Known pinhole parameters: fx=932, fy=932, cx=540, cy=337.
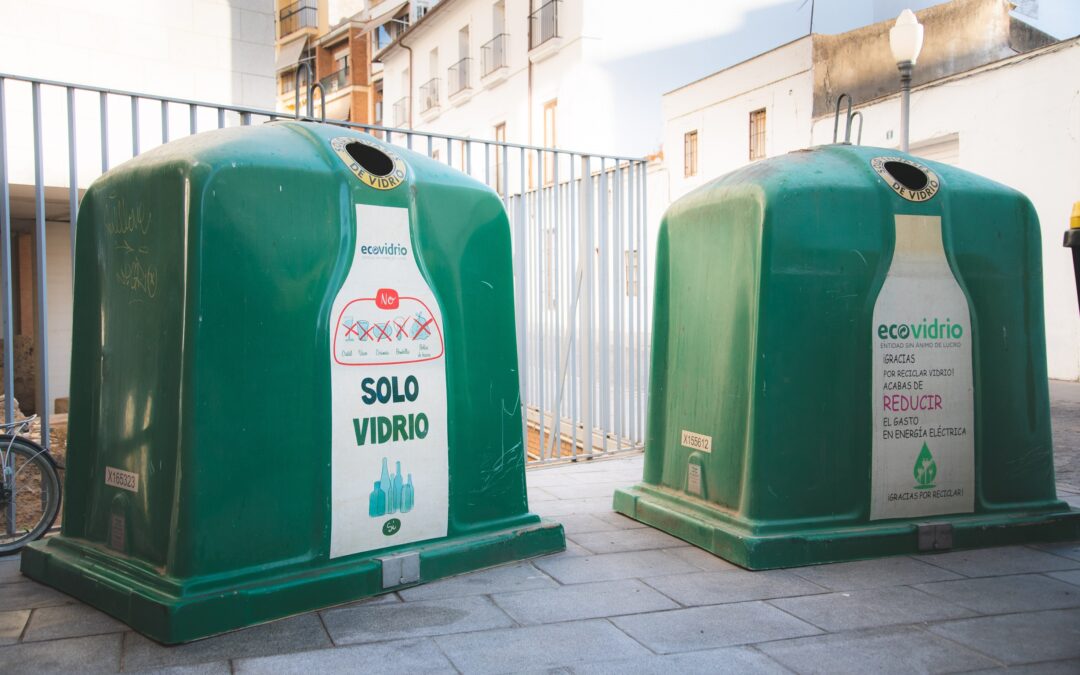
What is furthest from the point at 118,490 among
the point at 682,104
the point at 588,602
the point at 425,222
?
the point at 682,104

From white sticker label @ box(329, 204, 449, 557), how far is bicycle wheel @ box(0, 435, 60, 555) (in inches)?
68.8

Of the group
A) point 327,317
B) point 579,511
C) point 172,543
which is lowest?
point 579,511

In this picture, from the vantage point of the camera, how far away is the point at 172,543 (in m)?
2.98

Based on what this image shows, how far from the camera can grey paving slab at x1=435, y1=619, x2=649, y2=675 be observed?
2.72 m

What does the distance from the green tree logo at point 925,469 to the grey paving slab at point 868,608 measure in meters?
0.63

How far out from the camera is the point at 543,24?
2416 cm

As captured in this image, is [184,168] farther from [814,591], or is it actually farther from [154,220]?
[814,591]

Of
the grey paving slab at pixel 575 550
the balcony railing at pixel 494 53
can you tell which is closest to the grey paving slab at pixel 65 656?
the grey paving slab at pixel 575 550

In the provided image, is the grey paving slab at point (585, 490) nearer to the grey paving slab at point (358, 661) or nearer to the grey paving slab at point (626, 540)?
the grey paving slab at point (626, 540)

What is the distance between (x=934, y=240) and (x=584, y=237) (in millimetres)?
3236

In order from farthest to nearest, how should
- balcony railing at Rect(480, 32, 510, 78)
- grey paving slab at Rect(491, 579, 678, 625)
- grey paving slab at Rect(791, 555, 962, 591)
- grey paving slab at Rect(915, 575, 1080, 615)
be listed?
balcony railing at Rect(480, 32, 510, 78) < grey paving slab at Rect(791, 555, 962, 591) < grey paving slab at Rect(915, 575, 1080, 615) < grey paving slab at Rect(491, 579, 678, 625)

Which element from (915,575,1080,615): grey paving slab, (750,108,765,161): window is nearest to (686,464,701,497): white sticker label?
(915,575,1080,615): grey paving slab

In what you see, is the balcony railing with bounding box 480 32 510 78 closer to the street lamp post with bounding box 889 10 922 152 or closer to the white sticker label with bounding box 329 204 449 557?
the street lamp post with bounding box 889 10 922 152

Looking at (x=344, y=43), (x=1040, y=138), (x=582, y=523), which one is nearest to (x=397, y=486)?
(x=582, y=523)
